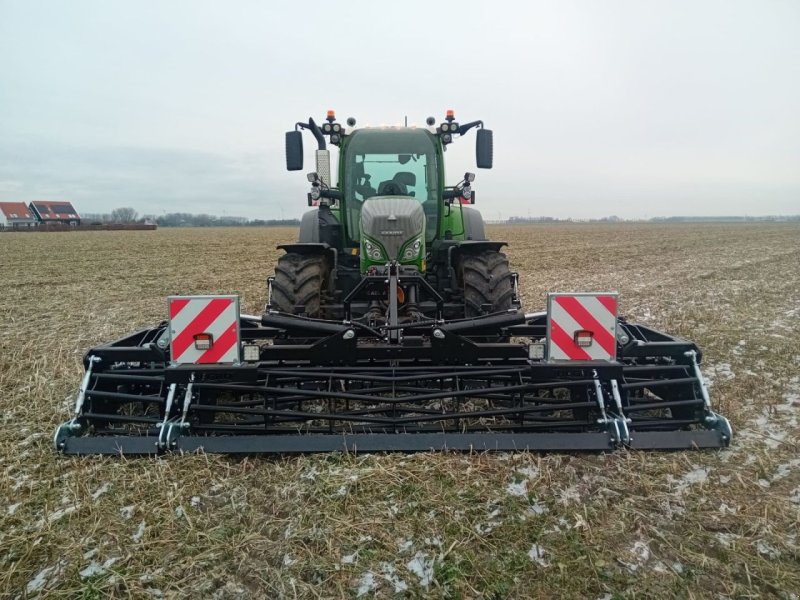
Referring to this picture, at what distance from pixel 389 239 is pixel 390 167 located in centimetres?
124

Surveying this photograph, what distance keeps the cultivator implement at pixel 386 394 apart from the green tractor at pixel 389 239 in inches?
21.4

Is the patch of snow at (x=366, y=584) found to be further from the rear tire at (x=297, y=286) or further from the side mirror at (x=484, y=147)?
the side mirror at (x=484, y=147)

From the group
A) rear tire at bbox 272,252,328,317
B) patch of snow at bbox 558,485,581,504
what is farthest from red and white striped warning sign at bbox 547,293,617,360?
rear tire at bbox 272,252,328,317

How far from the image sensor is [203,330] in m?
3.43

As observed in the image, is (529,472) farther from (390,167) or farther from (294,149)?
(294,149)

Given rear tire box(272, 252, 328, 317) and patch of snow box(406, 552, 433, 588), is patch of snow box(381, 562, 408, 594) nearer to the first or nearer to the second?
patch of snow box(406, 552, 433, 588)

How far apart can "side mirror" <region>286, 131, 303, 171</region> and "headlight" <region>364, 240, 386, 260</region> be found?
1.14 m

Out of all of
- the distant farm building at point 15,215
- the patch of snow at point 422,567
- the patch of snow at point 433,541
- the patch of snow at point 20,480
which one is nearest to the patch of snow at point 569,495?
the patch of snow at point 433,541

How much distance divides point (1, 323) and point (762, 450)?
363 inches

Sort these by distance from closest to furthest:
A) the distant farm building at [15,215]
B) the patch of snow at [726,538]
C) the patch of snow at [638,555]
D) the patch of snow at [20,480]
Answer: the patch of snow at [638,555] → the patch of snow at [726,538] → the patch of snow at [20,480] → the distant farm building at [15,215]

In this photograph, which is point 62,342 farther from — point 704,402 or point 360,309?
point 704,402

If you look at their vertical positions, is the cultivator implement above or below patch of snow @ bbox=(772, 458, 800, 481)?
above

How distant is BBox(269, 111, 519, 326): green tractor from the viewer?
453cm

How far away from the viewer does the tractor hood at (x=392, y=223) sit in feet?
15.0
